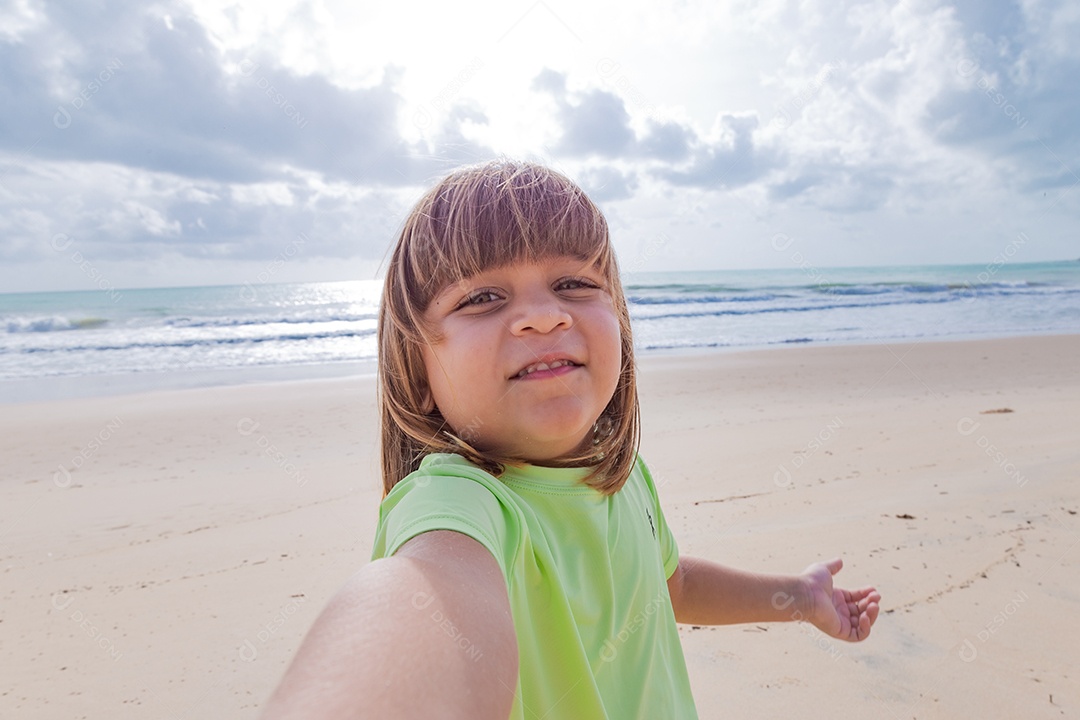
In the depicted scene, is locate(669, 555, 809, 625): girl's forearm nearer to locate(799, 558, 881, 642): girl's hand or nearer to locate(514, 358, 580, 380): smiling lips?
locate(799, 558, 881, 642): girl's hand

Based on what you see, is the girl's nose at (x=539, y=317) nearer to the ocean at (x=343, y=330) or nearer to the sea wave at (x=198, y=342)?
the ocean at (x=343, y=330)

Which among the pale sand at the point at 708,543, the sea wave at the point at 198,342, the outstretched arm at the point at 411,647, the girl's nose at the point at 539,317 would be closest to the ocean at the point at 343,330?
the sea wave at the point at 198,342

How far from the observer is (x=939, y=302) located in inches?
870

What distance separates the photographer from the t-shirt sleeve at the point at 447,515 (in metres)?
0.86

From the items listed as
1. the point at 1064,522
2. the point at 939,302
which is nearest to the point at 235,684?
the point at 1064,522

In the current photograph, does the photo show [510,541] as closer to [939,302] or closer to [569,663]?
[569,663]

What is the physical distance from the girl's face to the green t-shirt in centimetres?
9

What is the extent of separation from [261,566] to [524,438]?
3.10 metres

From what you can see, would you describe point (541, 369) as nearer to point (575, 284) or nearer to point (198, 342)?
point (575, 284)

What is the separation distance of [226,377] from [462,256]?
1258cm

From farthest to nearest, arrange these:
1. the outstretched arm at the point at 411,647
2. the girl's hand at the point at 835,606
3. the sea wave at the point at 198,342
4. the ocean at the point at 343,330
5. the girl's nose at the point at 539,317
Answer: the sea wave at the point at 198,342, the ocean at the point at 343,330, the girl's hand at the point at 835,606, the girl's nose at the point at 539,317, the outstretched arm at the point at 411,647

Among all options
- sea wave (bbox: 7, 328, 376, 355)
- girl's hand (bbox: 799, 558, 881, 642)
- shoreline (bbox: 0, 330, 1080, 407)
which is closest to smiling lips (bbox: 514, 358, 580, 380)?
girl's hand (bbox: 799, 558, 881, 642)

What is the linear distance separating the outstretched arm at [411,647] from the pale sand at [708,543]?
6.00 feet

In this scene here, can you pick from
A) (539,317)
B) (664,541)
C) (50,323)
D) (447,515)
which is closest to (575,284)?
(539,317)
